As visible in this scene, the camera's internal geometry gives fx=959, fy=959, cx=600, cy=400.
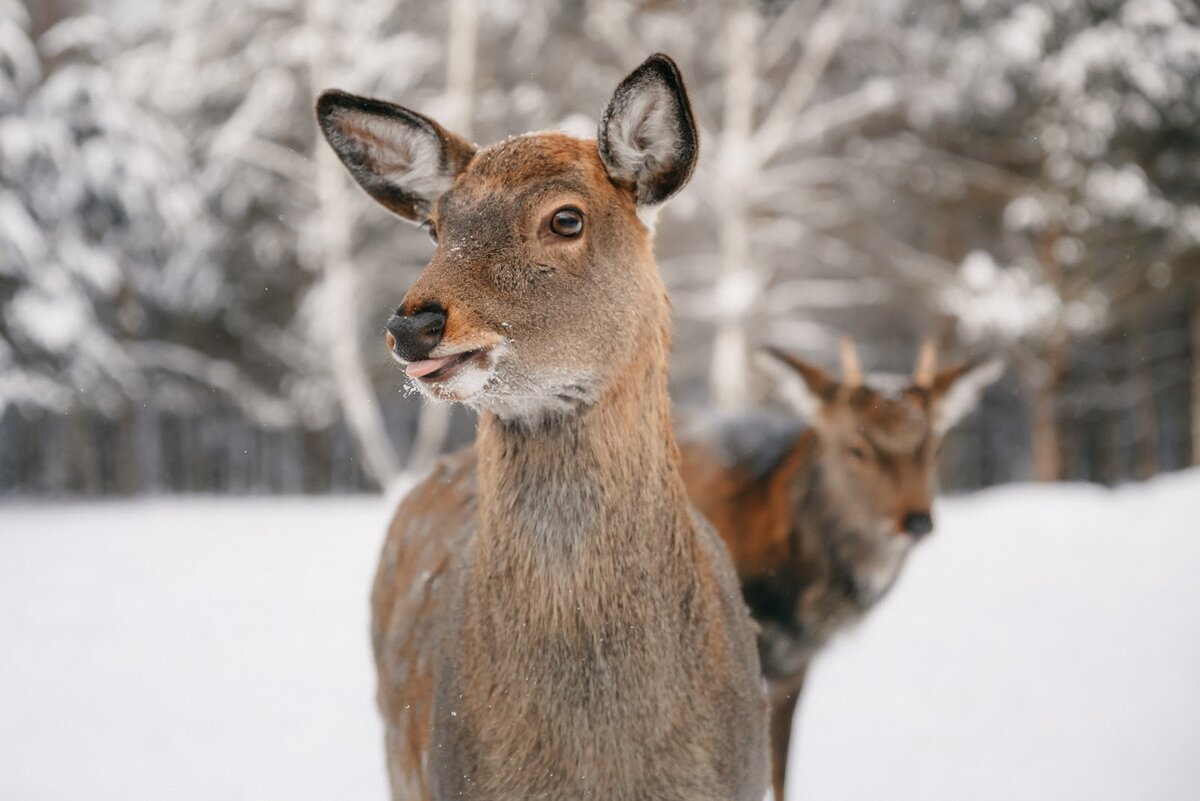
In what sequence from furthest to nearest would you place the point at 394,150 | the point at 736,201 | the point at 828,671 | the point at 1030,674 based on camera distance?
the point at 736,201 → the point at 828,671 → the point at 1030,674 → the point at 394,150

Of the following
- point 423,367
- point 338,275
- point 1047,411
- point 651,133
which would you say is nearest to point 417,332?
point 423,367

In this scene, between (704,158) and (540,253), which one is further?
(704,158)

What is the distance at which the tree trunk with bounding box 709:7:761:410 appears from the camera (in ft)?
38.3

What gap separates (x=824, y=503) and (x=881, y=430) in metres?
0.45

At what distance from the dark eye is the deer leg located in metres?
2.85

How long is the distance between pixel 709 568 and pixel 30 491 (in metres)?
18.3

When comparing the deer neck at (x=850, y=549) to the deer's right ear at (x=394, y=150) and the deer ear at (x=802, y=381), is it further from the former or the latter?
the deer's right ear at (x=394, y=150)

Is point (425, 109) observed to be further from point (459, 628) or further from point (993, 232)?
point (459, 628)

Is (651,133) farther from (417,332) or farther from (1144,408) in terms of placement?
(1144,408)

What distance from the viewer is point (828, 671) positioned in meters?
6.48

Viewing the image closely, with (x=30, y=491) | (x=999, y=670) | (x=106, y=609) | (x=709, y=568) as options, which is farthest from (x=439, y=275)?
(x=30, y=491)

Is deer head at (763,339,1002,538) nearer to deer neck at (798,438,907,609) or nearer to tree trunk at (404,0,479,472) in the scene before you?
deer neck at (798,438,907,609)

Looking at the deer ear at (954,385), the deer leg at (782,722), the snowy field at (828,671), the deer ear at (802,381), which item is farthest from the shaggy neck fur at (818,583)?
the deer ear at (954,385)

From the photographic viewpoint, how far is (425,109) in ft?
42.8
